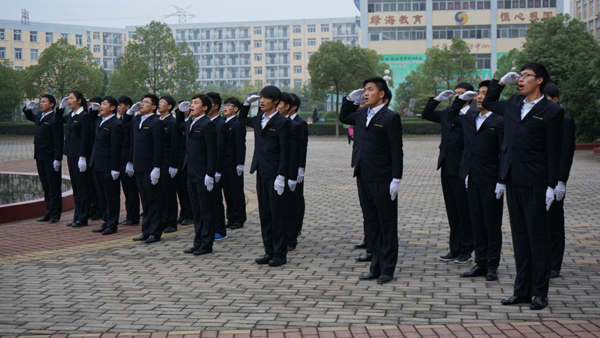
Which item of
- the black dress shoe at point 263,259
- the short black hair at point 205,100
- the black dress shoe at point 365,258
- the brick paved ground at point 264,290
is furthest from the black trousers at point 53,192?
the black dress shoe at point 365,258

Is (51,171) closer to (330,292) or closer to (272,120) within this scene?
(272,120)

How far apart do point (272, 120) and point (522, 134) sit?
2.83 m

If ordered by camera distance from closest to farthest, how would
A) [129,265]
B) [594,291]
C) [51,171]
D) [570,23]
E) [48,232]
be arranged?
[594,291]
[129,265]
[48,232]
[51,171]
[570,23]

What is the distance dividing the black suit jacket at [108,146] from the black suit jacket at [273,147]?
8.94ft

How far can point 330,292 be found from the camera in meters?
6.07

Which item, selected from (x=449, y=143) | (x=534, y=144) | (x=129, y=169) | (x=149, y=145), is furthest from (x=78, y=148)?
(x=534, y=144)

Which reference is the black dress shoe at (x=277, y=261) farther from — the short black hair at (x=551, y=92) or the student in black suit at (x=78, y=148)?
the student in black suit at (x=78, y=148)

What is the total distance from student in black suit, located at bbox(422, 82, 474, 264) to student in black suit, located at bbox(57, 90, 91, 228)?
17.0ft

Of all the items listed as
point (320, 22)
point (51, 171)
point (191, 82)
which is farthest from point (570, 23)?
point (320, 22)

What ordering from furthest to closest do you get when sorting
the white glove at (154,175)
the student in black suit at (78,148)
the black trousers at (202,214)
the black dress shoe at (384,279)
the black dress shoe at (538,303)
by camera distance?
the student in black suit at (78,148), the white glove at (154,175), the black trousers at (202,214), the black dress shoe at (384,279), the black dress shoe at (538,303)

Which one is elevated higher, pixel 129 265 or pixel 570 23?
pixel 570 23

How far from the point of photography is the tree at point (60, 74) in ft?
153

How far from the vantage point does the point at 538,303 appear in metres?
5.44

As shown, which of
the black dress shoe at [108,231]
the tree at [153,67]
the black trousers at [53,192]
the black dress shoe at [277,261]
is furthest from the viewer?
the tree at [153,67]
